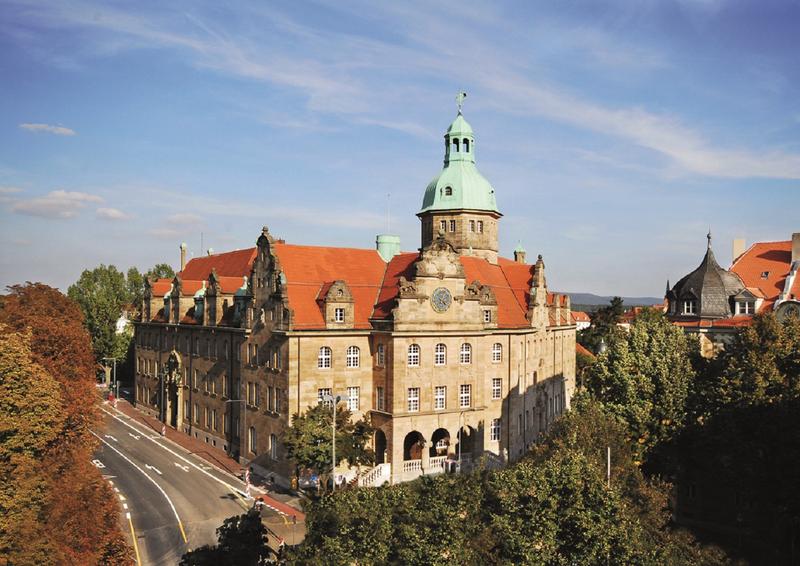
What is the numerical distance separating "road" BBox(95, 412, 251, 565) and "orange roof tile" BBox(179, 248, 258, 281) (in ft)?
62.6

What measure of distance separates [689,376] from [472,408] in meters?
16.0

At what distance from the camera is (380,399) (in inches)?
1984

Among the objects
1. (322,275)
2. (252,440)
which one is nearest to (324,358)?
(322,275)

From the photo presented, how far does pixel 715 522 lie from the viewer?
153 ft

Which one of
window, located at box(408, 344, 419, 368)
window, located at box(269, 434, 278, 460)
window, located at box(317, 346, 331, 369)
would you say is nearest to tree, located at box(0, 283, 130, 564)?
window, located at box(269, 434, 278, 460)

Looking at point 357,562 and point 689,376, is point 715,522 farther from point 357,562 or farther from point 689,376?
point 357,562

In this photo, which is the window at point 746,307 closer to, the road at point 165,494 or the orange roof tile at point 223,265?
the orange roof tile at point 223,265

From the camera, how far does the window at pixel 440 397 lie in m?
50.1

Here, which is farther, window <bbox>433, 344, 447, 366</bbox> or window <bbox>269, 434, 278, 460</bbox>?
window <bbox>269, 434, 278, 460</bbox>

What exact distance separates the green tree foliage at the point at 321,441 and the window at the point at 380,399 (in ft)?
12.2

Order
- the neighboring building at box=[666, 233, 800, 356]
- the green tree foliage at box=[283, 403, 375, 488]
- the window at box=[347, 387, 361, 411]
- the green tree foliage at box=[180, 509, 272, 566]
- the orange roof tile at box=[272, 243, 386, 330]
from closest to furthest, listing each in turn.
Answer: the green tree foliage at box=[180, 509, 272, 566] → the green tree foliage at box=[283, 403, 375, 488] → the window at box=[347, 387, 361, 411] → the orange roof tile at box=[272, 243, 386, 330] → the neighboring building at box=[666, 233, 800, 356]

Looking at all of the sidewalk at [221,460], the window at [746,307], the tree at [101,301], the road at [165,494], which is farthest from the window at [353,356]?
the tree at [101,301]

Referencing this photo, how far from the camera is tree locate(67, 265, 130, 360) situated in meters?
96.5

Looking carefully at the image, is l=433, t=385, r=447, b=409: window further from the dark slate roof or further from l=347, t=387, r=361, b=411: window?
the dark slate roof
